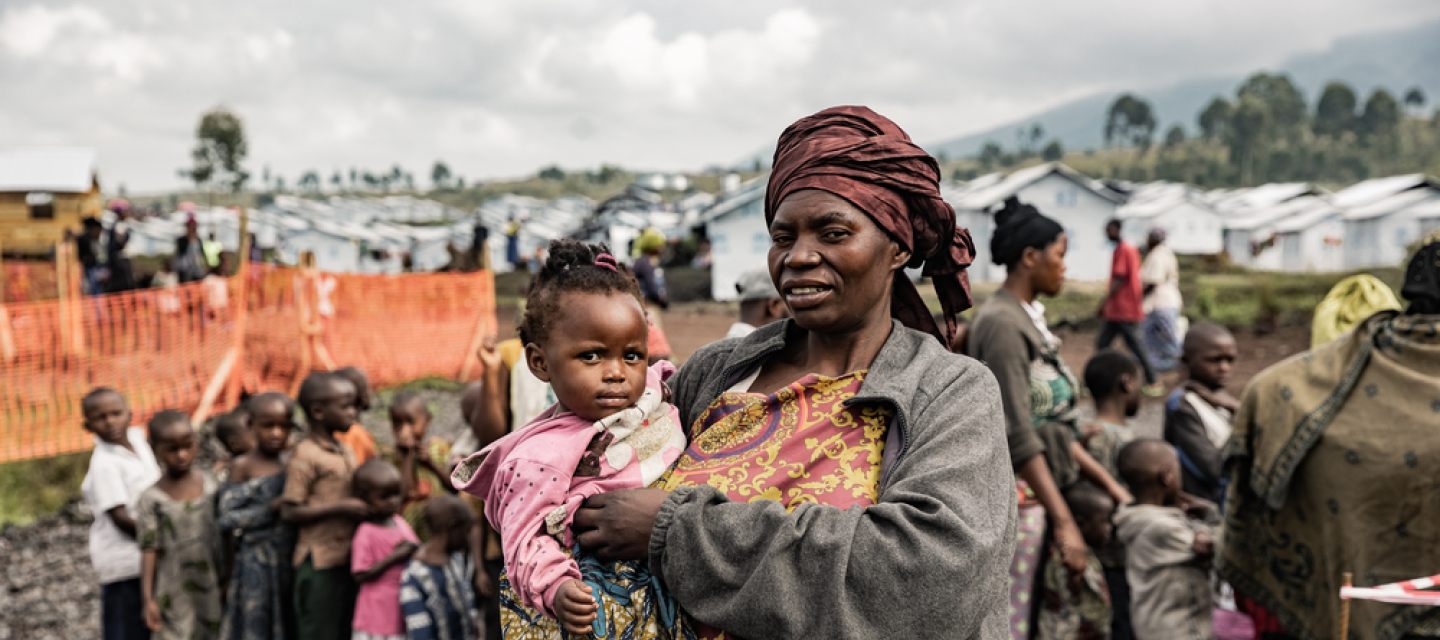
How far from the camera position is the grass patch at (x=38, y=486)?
7483 millimetres

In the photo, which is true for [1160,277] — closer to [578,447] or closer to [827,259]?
[827,259]

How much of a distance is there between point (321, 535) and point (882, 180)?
3.12 metres

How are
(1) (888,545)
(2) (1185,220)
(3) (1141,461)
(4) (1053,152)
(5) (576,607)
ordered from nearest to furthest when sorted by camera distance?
(1) (888,545) → (5) (576,607) → (3) (1141,461) → (2) (1185,220) → (4) (1053,152)

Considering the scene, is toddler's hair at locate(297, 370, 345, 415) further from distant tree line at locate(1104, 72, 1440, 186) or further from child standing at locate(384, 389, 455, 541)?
distant tree line at locate(1104, 72, 1440, 186)

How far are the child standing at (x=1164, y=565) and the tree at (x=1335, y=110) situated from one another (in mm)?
117640

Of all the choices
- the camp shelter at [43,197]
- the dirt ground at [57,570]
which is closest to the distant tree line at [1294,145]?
the camp shelter at [43,197]

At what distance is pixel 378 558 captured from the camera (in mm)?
3965

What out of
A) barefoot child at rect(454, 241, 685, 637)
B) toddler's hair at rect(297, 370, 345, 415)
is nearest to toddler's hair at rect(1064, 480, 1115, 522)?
barefoot child at rect(454, 241, 685, 637)

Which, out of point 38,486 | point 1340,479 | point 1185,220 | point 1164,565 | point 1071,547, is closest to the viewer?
point 1340,479

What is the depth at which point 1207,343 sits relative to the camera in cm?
467

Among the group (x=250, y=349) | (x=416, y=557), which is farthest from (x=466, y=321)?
(x=416, y=557)

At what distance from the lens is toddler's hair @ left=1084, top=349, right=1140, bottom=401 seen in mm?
4621

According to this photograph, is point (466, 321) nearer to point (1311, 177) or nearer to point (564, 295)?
point (564, 295)

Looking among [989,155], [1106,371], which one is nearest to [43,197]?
[1106,371]
